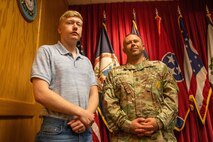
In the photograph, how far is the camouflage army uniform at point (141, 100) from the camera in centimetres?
141

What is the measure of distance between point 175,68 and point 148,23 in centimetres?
72

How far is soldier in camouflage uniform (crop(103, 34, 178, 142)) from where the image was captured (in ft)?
4.50

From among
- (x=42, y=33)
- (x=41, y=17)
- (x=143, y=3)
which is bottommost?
(x=42, y=33)

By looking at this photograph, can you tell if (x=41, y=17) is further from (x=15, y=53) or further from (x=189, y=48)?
(x=189, y=48)

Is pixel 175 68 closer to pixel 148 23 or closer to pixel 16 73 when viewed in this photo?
pixel 148 23

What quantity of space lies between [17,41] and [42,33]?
1.80 feet

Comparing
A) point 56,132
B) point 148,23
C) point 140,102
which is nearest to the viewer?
point 56,132

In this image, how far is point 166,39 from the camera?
2504 millimetres

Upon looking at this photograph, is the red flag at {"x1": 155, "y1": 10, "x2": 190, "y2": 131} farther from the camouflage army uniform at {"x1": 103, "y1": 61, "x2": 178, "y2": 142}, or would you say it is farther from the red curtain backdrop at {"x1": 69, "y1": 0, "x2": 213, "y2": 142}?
the camouflage army uniform at {"x1": 103, "y1": 61, "x2": 178, "y2": 142}

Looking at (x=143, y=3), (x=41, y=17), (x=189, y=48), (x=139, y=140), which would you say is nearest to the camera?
(x=139, y=140)

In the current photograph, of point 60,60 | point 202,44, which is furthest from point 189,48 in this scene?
point 60,60

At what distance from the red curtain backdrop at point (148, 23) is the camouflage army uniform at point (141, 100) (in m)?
0.93

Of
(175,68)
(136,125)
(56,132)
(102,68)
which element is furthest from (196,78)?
(56,132)

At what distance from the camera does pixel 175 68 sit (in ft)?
7.78
